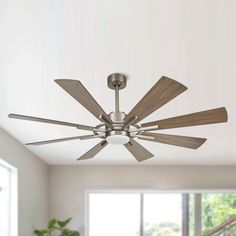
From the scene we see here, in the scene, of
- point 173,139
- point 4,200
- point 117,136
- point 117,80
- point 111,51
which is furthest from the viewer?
point 4,200

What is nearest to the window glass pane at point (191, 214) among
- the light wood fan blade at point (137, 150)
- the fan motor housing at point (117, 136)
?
the light wood fan blade at point (137, 150)

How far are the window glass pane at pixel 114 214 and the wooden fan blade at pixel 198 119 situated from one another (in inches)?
130

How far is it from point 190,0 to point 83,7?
673mm

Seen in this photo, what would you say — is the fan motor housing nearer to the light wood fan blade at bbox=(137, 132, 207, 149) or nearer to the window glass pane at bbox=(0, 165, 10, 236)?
the light wood fan blade at bbox=(137, 132, 207, 149)

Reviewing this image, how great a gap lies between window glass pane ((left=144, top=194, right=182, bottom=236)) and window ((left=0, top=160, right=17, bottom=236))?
6.31 ft

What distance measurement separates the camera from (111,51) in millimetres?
3066

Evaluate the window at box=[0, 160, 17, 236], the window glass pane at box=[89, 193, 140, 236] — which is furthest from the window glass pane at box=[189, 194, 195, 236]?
the window at box=[0, 160, 17, 236]

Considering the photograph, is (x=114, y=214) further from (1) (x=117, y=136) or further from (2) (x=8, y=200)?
(1) (x=117, y=136)

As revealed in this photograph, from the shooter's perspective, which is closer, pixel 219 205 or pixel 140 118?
pixel 140 118

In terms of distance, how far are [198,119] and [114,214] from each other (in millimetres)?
3506

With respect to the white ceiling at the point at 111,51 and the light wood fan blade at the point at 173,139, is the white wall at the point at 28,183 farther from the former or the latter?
the light wood fan blade at the point at 173,139

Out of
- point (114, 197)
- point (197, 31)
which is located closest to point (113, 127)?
point (197, 31)

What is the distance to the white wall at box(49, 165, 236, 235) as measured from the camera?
5.72 meters

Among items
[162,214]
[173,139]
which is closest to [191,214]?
[162,214]
